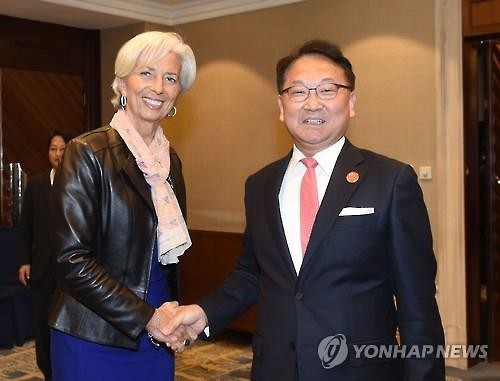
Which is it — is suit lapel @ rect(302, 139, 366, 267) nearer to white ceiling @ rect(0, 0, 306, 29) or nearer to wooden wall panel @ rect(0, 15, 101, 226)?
white ceiling @ rect(0, 0, 306, 29)

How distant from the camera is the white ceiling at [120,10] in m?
5.80

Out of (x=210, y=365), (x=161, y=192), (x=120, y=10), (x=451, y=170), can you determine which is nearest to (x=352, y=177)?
(x=161, y=192)

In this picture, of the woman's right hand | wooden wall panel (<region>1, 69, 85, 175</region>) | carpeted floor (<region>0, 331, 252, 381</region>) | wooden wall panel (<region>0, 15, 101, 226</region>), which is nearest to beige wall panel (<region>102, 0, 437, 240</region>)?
wooden wall panel (<region>0, 15, 101, 226</region>)

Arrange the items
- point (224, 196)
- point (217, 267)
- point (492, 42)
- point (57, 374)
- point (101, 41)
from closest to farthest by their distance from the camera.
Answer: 1. point (57, 374)
2. point (492, 42)
3. point (217, 267)
4. point (224, 196)
5. point (101, 41)

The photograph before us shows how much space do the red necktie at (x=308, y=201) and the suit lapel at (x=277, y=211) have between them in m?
0.05

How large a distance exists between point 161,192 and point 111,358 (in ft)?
1.83

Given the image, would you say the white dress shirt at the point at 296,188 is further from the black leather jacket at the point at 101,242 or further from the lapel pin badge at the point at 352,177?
the black leather jacket at the point at 101,242

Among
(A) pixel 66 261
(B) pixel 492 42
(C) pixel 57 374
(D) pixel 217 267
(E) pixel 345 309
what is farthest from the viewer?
(D) pixel 217 267

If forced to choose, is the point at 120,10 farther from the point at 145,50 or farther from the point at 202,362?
the point at 145,50

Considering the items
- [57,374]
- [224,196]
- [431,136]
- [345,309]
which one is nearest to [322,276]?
[345,309]

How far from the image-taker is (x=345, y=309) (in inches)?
67.3

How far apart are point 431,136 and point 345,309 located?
343cm

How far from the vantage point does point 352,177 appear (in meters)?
1.79

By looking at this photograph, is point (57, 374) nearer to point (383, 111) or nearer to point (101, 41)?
point (383, 111)
